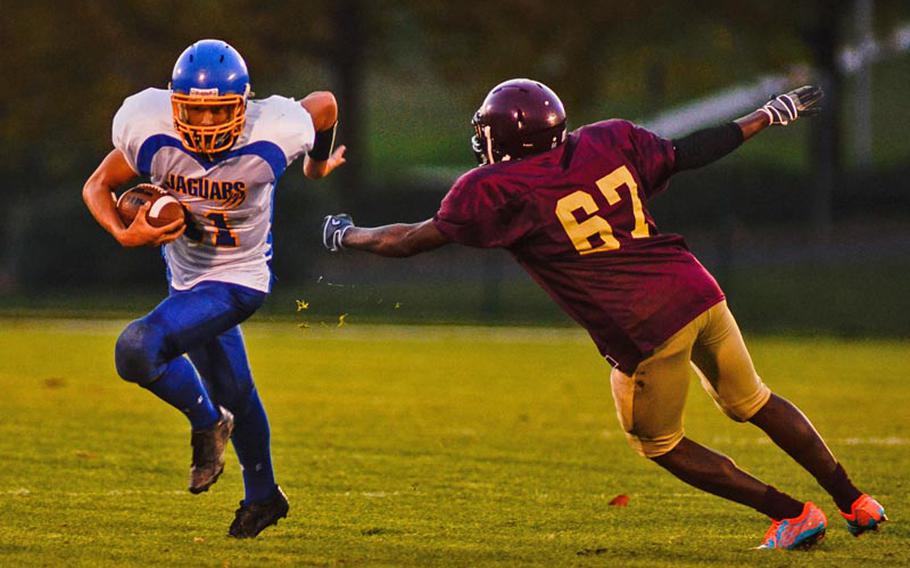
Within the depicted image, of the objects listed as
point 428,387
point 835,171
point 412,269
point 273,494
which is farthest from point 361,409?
point 835,171

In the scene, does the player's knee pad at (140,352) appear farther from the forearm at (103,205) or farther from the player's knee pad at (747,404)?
the player's knee pad at (747,404)

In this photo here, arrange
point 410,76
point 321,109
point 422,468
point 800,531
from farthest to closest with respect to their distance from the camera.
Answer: point 410,76
point 422,468
point 321,109
point 800,531

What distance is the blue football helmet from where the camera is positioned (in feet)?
20.0

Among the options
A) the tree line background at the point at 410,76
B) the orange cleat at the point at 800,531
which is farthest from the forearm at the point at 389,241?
the tree line background at the point at 410,76

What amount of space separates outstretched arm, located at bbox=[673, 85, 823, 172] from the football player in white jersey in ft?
5.05

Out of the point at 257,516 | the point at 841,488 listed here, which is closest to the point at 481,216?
the point at 257,516

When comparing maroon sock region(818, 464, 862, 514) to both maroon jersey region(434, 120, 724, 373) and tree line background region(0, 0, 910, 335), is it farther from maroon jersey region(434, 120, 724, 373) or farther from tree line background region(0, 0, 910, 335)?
tree line background region(0, 0, 910, 335)

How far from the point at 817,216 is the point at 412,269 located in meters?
6.54

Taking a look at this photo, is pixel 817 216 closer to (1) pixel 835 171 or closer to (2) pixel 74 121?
(1) pixel 835 171

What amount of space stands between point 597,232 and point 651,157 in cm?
41

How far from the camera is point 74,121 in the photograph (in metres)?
26.8

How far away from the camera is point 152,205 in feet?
19.9

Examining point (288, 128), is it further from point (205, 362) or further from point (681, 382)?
point (681, 382)

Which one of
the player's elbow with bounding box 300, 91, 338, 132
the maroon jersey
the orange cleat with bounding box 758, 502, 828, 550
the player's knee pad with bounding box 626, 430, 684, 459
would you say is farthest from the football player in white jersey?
the orange cleat with bounding box 758, 502, 828, 550
